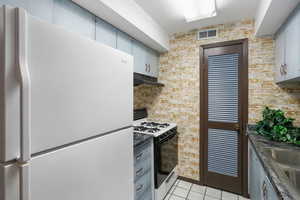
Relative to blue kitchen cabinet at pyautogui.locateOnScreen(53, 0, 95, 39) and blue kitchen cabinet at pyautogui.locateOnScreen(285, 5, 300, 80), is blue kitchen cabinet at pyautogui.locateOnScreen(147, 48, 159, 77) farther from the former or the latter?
blue kitchen cabinet at pyautogui.locateOnScreen(285, 5, 300, 80)

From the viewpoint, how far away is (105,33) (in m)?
1.56

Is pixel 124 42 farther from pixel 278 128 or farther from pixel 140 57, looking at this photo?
pixel 278 128

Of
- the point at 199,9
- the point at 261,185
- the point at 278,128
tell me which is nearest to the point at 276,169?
the point at 261,185

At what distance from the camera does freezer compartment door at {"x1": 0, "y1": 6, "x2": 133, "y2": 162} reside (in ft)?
1.67

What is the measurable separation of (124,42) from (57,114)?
4.70ft

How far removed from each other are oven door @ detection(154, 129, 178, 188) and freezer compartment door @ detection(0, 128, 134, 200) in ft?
A: 2.36

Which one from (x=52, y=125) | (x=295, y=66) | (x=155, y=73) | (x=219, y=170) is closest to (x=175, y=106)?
(x=155, y=73)


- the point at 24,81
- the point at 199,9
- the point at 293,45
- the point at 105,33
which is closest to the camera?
the point at 24,81

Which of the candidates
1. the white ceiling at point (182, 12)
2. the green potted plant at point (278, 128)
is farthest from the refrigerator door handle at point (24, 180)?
the green potted plant at point (278, 128)

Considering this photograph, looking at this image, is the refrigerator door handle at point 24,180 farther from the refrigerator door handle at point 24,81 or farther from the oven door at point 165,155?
the oven door at point 165,155

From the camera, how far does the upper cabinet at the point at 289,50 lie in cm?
131

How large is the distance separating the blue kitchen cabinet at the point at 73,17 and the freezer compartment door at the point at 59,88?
0.57 m

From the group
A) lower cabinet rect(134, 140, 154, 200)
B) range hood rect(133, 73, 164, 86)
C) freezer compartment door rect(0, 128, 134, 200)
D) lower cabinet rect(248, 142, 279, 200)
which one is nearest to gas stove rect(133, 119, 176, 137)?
lower cabinet rect(134, 140, 154, 200)

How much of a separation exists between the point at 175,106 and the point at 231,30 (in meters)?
1.44
